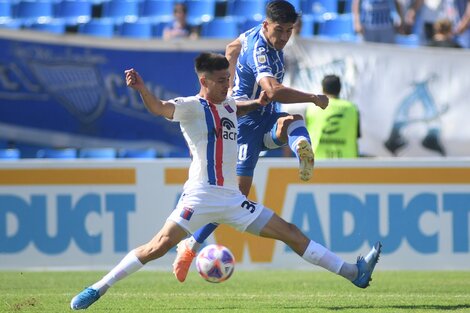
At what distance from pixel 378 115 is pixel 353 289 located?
485 centimetres

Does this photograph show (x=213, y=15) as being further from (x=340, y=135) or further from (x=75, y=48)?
(x=340, y=135)

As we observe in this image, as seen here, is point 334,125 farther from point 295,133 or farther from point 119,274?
point 119,274

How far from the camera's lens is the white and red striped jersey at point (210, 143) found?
8.21 m

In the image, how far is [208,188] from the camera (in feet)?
27.0

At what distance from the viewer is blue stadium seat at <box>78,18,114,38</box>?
1767cm

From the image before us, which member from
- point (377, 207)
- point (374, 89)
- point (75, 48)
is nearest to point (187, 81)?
point (75, 48)

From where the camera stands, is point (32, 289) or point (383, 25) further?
point (383, 25)

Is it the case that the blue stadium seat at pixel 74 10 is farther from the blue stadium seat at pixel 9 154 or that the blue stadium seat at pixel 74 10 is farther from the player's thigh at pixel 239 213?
the player's thigh at pixel 239 213

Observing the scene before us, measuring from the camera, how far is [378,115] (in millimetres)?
14672

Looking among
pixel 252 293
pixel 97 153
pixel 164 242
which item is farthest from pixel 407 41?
pixel 164 242

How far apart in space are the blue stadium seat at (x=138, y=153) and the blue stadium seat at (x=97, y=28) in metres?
3.00

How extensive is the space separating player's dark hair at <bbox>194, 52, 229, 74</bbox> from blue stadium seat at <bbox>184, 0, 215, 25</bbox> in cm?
1006

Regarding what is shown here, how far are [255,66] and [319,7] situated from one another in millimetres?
8877

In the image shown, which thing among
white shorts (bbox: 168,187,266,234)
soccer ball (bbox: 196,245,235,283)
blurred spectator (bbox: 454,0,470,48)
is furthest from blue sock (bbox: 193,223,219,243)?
blurred spectator (bbox: 454,0,470,48)
